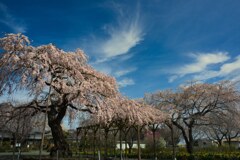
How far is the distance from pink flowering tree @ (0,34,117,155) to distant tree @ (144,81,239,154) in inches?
392

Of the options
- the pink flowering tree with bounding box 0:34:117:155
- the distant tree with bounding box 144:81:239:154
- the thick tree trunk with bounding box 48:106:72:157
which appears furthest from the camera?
the distant tree with bounding box 144:81:239:154

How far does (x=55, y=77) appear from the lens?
15781mm

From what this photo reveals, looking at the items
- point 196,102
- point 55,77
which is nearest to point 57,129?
point 55,77

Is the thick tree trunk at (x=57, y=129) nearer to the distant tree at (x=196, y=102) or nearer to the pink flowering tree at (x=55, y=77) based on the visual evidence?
the pink flowering tree at (x=55, y=77)

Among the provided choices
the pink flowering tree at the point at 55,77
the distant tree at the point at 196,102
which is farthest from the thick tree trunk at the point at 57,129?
the distant tree at the point at 196,102

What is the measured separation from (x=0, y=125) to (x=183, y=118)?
17594 mm

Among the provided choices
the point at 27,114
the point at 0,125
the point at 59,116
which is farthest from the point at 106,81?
the point at 0,125

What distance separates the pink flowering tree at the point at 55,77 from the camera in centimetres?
1458

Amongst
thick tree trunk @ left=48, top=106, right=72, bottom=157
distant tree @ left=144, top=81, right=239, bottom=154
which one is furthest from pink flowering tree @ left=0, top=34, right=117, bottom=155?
distant tree @ left=144, top=81, right=239, bottom=154

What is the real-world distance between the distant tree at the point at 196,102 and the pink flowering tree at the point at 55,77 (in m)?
9.95

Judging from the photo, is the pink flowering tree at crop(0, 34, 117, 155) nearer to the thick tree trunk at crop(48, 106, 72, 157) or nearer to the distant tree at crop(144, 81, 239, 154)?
the thick tree trunk at crop(48, 106, 72, 157)

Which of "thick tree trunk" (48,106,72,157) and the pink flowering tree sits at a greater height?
the pink flowering tree

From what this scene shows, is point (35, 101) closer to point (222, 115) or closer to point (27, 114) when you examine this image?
point (27, 114)

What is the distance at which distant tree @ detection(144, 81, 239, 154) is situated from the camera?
22203 mm
